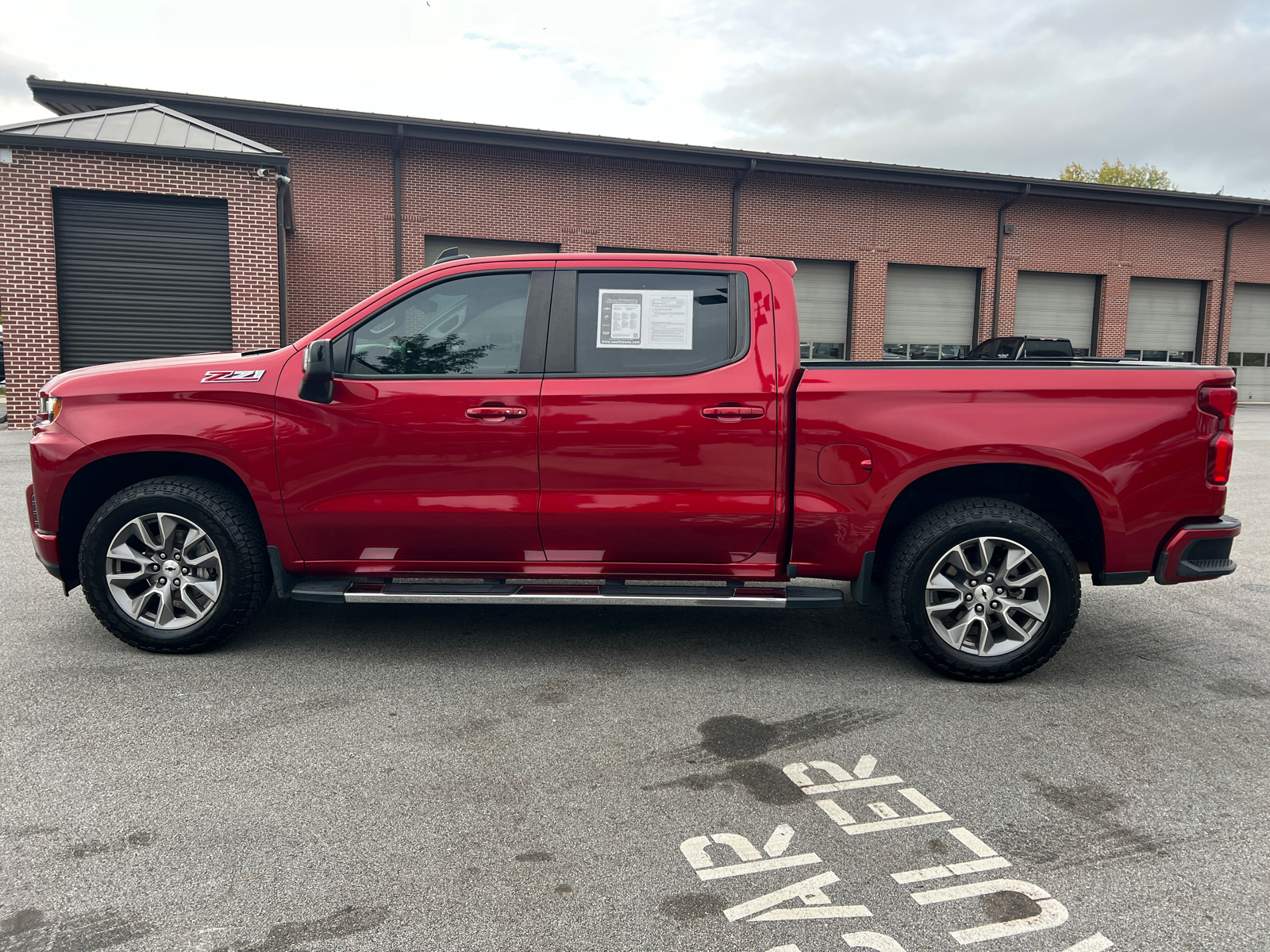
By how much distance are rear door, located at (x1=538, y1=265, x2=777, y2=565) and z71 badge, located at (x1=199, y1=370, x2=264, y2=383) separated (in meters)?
1.41

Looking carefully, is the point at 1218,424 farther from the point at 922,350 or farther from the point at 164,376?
the point at 922,350

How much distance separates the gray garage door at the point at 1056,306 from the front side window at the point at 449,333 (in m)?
25.0

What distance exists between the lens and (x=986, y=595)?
402 cm

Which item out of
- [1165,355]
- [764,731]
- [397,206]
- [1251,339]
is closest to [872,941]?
[764,731]

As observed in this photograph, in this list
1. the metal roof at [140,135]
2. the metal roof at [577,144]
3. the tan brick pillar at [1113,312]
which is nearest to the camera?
the metal roof at [140,135]

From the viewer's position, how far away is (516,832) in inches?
107

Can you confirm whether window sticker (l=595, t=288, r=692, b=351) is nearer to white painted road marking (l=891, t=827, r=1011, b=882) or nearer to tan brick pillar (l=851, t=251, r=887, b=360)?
white painted road marking (l=891, t=827, r=1011, b=882)

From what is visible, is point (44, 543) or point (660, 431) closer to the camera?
point (660, 431)

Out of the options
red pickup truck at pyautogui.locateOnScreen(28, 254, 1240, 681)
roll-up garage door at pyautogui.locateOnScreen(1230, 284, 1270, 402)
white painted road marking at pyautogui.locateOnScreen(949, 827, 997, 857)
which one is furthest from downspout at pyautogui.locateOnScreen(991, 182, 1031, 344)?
white painted road marking at pyautogui.locateOnScreen(949, 827, 997, 857)

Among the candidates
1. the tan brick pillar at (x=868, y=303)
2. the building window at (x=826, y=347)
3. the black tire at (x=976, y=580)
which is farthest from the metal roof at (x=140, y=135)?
the black tire at (x=976, y=580)

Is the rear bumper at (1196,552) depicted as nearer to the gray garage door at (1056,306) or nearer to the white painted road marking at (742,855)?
the white painted road marking at (742,855)

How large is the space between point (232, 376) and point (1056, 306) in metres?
27.1

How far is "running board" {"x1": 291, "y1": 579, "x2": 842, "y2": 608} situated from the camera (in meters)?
3.98

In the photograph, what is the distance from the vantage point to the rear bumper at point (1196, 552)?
398 cm
